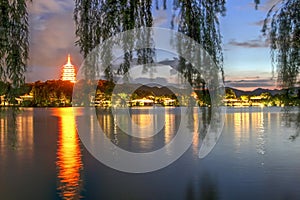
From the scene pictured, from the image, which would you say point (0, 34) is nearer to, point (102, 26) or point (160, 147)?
point (102, 26)

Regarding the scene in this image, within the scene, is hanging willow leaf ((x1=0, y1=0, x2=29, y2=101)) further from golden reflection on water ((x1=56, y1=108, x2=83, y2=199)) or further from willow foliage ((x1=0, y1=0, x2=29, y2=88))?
golden reflection on water ((x1=56, y1=108, x2=83, y2=199))

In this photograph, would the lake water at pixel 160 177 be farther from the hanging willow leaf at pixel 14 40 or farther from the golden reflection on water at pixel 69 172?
the hanging willow leaf at pixel 14 40

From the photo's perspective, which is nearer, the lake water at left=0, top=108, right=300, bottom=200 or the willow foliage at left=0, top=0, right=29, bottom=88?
the willow foliage at left=0, top=0, right=29, bottom=88

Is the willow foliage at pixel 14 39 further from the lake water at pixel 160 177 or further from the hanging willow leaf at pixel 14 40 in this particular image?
the lake water at pixel 160 177

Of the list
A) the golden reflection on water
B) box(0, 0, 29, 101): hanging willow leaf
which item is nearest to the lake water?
the golden reflection on water

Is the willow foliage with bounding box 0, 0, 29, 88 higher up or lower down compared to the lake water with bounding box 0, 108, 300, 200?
higher up

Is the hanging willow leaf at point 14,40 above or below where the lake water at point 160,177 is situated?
above

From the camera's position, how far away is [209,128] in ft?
15.0

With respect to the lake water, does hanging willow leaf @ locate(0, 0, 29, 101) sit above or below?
above

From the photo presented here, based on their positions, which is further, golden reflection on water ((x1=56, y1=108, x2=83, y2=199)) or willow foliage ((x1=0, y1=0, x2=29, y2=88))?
golden reflection on water ((x1=56, y1=108, x2=83, y2=199))

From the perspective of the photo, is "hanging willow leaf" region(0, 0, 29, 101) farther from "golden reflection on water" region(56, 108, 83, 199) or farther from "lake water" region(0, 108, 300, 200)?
"golden reflection on water" region(56, 108, 83, 199)

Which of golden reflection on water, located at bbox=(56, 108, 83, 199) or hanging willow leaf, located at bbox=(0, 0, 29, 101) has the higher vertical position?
hanging willow leaf, located at bbox=(0, 0, 29, 101)

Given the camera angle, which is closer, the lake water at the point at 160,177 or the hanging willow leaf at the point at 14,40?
the hanging willow leaf at the point at 14,40

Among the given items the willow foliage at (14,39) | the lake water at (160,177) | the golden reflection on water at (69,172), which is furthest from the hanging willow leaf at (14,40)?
the golden reflection on water at (69,172)
